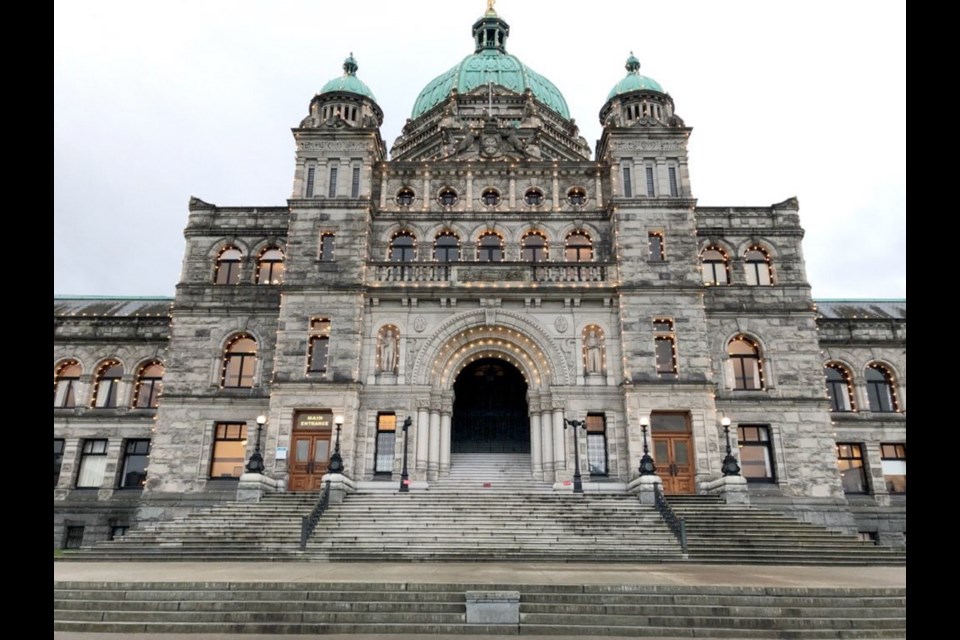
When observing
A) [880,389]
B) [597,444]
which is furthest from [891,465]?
[597,444]

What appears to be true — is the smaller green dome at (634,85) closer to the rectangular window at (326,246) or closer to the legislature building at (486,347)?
the legislature building at (486,347)

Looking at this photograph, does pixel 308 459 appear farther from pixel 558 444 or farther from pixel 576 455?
pixel 576 455

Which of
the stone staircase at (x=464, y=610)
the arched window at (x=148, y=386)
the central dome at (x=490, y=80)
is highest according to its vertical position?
the central dome at (x=490, y=80)

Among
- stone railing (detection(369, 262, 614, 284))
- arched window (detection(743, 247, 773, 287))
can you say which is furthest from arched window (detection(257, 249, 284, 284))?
arched window (detection(743, 247, 773, 287))

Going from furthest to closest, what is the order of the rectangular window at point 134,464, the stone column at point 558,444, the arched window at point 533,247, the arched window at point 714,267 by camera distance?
the arched window at point 714,267, the rectangular window at point 134,464, the arched window at point 533,247, the stone column at point 558,444

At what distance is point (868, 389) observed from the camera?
34.5 meters

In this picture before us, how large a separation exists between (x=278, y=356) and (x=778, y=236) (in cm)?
2566

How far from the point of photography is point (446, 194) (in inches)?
1328

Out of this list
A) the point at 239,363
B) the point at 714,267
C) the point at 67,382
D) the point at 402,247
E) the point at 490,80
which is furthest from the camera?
the point at 490,80

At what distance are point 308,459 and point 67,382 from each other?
16084 millimetres

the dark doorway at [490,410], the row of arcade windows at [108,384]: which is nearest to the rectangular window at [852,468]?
the dark doorway at [490,410]

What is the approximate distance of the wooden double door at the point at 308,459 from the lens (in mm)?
28797

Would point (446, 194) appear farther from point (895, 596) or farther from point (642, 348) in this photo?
point (895, 596)

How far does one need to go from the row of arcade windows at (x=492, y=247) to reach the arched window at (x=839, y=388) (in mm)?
14703
